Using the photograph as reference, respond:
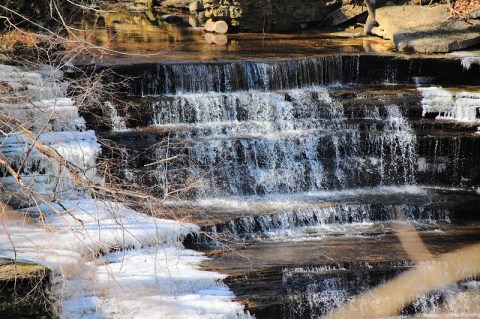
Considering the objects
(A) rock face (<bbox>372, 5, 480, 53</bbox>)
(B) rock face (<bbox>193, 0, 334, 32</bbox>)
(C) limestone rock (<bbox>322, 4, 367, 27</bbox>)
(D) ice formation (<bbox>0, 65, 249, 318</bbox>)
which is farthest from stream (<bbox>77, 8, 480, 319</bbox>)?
(C) limestone rock (<bbox>322, 4, 367, 27</bbox>)

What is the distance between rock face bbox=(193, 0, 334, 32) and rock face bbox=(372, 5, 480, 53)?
7.24 ft

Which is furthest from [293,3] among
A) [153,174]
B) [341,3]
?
[153,174]

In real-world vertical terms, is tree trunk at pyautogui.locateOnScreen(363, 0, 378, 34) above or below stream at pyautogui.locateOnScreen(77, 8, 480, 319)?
above

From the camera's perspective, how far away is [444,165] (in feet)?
46.8

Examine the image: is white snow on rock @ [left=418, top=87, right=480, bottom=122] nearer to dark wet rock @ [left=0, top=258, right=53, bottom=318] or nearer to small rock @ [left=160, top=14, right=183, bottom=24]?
dark wet rock @ [left=0, top=258, right=53, bottom=318]

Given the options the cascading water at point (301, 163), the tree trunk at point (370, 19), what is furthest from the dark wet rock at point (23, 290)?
the tree trunk at point (370, 19)

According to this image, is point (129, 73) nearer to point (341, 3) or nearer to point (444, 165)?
point (444, 165)

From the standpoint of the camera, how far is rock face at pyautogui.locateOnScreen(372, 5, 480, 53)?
17.3 meters

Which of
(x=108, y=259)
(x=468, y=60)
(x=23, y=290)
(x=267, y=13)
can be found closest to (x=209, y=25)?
(x=267, y=13)

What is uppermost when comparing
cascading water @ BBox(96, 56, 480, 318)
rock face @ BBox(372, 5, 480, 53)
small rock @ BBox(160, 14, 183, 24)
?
rock face @ BBox(372, 5, 480, 53)

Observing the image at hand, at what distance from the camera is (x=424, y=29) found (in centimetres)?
1830

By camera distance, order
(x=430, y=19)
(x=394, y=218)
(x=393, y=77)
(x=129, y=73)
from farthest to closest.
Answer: (x=430, y=19) < (x=393, y=77) < (x=129, y=73) < (x=394, y=218)

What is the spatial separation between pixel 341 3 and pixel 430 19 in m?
3.77

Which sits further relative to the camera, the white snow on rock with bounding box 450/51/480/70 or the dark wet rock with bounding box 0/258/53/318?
the white snow on rock with bounding box 450/51/480/70
